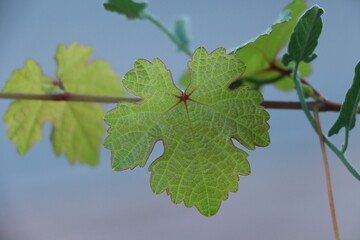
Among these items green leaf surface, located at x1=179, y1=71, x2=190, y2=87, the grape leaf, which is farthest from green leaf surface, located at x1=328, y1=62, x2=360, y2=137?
green leaf surface, located at x1=179, y1=71, x2=190, y2=87

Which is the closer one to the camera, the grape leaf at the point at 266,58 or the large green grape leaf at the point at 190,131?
the large green grape leaf at the point at 190,131

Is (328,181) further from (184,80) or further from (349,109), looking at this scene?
(184,80)

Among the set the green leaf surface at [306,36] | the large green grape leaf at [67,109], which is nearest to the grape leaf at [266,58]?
the green leaf surface at [306,36]

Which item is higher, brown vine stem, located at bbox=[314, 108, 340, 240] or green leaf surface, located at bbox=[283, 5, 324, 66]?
green leaf surface, located at bbox=[283, 5, 324, 66]

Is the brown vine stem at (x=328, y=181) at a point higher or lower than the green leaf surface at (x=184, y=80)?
lower

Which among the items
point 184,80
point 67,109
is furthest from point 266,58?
point 67,109

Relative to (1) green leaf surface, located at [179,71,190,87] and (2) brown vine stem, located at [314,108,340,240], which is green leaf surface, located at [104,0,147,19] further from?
(2) brown vine stem, located at [314,108,340,240]

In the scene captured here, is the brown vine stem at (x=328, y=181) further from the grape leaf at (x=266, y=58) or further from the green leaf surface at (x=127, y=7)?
the green leaf surface at (x=127, y=7)
